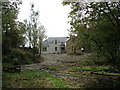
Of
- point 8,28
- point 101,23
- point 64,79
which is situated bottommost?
point 64,79

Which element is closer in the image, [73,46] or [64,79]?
[64,79]

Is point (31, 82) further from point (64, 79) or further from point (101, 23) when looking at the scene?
point (101, 23)

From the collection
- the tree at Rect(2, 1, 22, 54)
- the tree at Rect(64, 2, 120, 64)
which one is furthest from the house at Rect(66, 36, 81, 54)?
the tree at Rect(2, 1, 22, 54)

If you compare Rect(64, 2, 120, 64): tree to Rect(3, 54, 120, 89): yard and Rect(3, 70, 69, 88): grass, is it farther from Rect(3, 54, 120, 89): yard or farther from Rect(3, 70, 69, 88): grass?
Rect(3, 70, 69, 88): grass

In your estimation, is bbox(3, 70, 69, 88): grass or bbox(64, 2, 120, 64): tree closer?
bbox(64, 2, 120, 64): tree

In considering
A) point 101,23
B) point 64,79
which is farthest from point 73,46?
point 101,23

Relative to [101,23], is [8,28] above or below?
below

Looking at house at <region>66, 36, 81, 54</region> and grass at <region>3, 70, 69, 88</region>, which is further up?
house at <region>66, 36, 81, 54</region>

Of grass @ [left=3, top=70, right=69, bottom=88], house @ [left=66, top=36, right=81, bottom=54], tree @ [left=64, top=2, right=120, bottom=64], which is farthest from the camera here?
house @ [left=66, top=36, right=81, bottom=54]

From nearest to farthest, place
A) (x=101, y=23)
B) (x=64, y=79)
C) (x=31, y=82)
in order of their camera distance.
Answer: (x=101, y=23) → (x=31, y=82) → (x=64, y=79)

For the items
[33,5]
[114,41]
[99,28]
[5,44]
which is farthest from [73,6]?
[33,5]

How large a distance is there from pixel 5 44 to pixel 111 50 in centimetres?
412

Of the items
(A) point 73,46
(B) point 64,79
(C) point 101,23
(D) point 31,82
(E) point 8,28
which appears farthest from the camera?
(A) point 73,46

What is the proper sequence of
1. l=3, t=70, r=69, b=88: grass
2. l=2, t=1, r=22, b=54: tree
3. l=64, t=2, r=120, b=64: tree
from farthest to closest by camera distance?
l=3, t=70, r=69, b=88: grass, l=64, t=2, r=120, b=64: tree, l=2, t=1, r=22, b=54: tree
